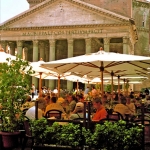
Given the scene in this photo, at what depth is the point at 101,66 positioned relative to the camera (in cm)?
910

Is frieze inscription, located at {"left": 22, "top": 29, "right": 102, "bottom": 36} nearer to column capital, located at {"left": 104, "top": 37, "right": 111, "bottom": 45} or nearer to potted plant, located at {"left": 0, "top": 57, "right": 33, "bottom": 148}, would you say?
column capital, located at {"left": 104, "top": 37, "right": 111, "bottom": 45}

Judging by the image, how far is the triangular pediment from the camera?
38.4 meters

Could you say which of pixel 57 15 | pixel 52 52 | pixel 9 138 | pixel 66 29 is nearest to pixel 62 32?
pixel 66 29

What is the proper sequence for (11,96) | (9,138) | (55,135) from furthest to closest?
(11,96) < (9,138) < (55,135)

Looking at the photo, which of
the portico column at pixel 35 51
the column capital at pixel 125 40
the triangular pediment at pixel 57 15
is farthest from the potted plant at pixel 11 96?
the portico column at pixel 35 51

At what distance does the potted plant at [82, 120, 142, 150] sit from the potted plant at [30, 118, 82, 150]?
19 centimetres

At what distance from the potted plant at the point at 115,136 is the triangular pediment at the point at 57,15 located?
33222mm

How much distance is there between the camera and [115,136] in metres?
5.26

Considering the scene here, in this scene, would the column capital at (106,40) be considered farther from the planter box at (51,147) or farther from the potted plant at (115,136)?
the potted plant at (115,136)

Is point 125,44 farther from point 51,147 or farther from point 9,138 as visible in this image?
point 51,147

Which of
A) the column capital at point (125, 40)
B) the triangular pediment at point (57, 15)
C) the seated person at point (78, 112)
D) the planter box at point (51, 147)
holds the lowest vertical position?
the planter box at point (51, 147)

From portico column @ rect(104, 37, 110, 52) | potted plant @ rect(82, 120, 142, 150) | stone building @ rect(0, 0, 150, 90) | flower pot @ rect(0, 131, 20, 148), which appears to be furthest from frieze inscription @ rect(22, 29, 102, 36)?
potted plant @ rect(82, 120, 142, 150)

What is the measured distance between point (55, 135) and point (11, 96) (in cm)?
119

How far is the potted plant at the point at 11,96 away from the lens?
238 inches
